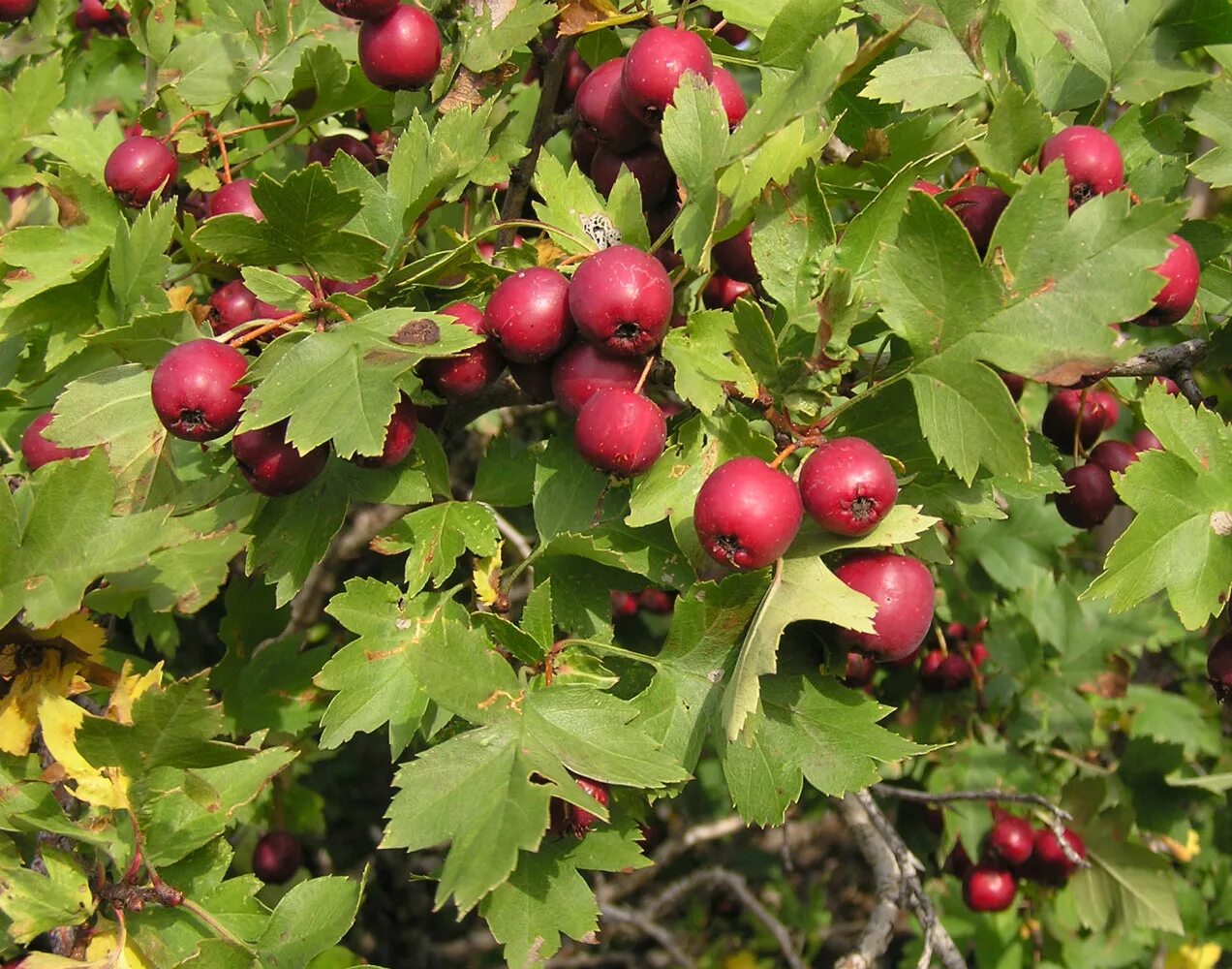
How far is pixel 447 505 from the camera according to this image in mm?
1797

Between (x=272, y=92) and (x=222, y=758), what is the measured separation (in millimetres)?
1365

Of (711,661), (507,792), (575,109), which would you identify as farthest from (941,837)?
(575,109)

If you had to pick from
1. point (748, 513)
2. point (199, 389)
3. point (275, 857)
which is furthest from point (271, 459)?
point (275, 857)

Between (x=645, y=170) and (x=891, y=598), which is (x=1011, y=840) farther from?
(x=645, y=170)

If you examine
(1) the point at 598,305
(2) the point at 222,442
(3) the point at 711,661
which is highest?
(1) the point at 598,305

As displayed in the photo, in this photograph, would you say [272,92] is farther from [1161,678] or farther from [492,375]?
[1161,678]

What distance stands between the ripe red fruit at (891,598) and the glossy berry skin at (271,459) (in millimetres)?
785

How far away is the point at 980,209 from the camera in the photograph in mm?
1563

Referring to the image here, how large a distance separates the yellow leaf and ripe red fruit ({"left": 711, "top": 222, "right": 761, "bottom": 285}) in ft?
3.76

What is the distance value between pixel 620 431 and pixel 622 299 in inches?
6.9

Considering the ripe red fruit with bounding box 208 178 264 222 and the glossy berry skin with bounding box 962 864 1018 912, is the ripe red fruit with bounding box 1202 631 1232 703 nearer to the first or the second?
the glossy berry skin with bounding box 962 864 1018 912

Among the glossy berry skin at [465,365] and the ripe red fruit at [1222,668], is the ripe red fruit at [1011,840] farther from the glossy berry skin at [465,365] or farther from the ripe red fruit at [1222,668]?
the glossy berry skin at [465,365]

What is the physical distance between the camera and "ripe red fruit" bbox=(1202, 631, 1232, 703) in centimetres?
171

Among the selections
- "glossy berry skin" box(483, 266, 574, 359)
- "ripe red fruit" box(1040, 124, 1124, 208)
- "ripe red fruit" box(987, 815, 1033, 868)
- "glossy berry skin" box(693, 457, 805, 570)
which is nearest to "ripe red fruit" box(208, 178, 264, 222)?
"glossy berry skin" box(483, 266, 574, 359)
